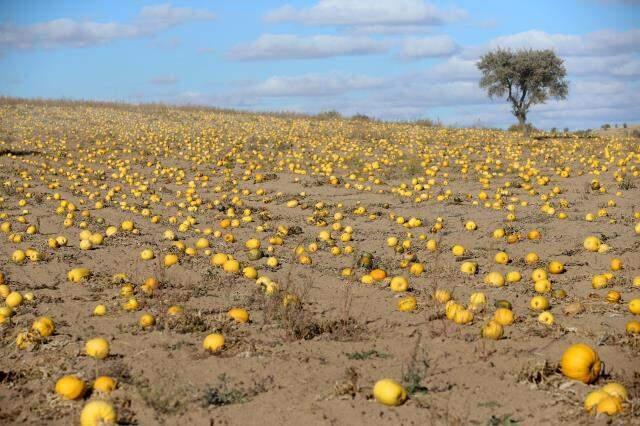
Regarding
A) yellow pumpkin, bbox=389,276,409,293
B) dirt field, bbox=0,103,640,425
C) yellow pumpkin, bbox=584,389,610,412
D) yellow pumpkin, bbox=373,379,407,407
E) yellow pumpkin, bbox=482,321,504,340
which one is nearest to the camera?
yellow pumpkin, bbox=584,389,610,412

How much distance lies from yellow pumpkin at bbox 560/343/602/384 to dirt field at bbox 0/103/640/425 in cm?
9

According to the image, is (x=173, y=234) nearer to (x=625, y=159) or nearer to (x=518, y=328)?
(x=518, y=328)

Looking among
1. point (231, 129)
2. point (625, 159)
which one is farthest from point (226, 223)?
point (231, 129)

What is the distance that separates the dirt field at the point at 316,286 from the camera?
17.0 ft

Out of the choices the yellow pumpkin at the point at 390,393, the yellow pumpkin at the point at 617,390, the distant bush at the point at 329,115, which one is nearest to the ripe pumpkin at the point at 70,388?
the yellow pumpkin at the point at 390,393

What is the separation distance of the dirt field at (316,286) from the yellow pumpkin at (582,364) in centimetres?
9

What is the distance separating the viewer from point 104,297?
803 centimetres

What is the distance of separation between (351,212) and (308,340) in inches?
285

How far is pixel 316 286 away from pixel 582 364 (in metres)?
3.94

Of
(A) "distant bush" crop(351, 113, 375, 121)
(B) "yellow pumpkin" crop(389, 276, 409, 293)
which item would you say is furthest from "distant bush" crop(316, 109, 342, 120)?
(B) "yellow pumpkin" crop(389, 276, 409, 293)

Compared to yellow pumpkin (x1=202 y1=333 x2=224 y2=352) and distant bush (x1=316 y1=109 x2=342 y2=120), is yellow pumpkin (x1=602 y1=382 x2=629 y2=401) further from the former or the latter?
distant bush (x1=316 y1=109 x2=342 y2=120)

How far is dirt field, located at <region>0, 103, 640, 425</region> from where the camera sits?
5195mm

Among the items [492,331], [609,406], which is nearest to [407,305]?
[492,331]

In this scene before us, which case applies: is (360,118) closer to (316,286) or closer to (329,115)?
(329,115)
